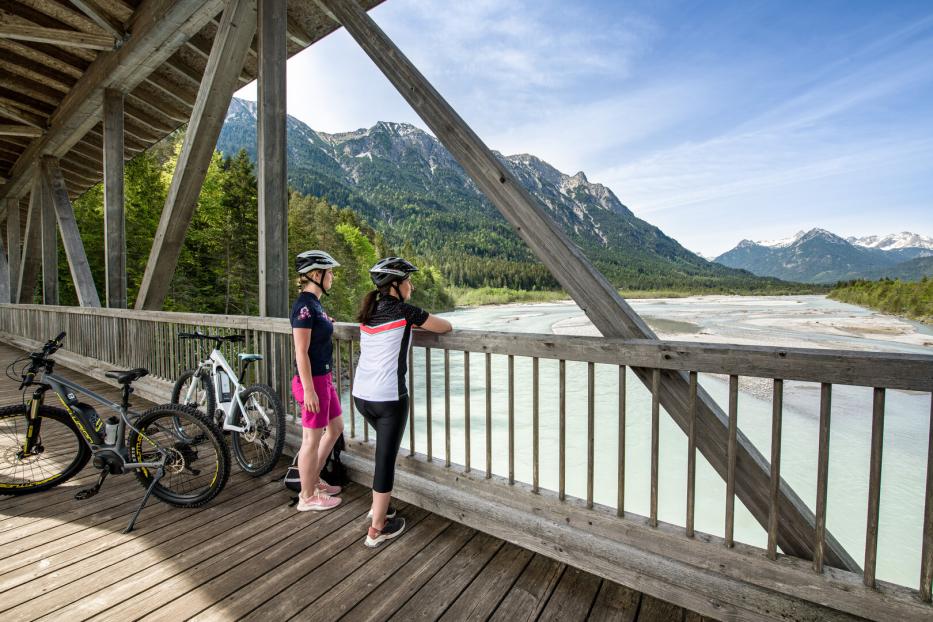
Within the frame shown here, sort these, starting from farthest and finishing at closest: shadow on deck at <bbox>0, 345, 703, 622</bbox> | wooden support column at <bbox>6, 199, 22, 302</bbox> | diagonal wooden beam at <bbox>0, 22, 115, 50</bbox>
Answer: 1. wooden support column at <bbox>6, 199, 22, 302</bbox>
2. diagonal wooden beam at <bbox>0, 22, 115, 50</bbox>
3. shadow on deck at <bbox>0, 345, 703, 622</bbox>

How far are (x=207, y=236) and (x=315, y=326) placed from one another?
20805mm

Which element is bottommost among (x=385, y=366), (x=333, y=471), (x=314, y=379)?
(x=333, y=471)

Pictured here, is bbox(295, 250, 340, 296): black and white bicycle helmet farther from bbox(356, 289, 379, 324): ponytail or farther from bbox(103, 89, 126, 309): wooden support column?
bbox(103, 89, 126, 309): wooden support column

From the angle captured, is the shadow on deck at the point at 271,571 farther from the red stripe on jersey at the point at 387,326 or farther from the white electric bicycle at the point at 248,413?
the red stripe on jersey at the point at 387,326

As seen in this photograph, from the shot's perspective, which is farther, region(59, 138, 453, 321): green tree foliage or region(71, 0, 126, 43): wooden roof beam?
region(59, 138, 453, 321): green tree foliage

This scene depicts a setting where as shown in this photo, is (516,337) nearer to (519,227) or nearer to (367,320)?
(519,227)

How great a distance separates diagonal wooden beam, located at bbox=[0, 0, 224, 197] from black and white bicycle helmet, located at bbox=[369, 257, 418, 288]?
3513 mm

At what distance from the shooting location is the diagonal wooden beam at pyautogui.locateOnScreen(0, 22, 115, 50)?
415 cm

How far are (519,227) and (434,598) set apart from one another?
1.73m

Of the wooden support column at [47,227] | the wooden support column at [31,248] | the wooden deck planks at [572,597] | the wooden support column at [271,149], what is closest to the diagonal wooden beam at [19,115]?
the wooden support column at [47,227]

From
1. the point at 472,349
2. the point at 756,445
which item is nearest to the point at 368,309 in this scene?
the point at 472,349

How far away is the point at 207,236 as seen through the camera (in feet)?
64.2

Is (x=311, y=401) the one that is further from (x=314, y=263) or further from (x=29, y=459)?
(x=29, y=459)

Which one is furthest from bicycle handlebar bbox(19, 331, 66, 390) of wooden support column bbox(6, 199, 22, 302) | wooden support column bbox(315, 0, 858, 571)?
wooden support column bbox(6, 199, 22, 302)
